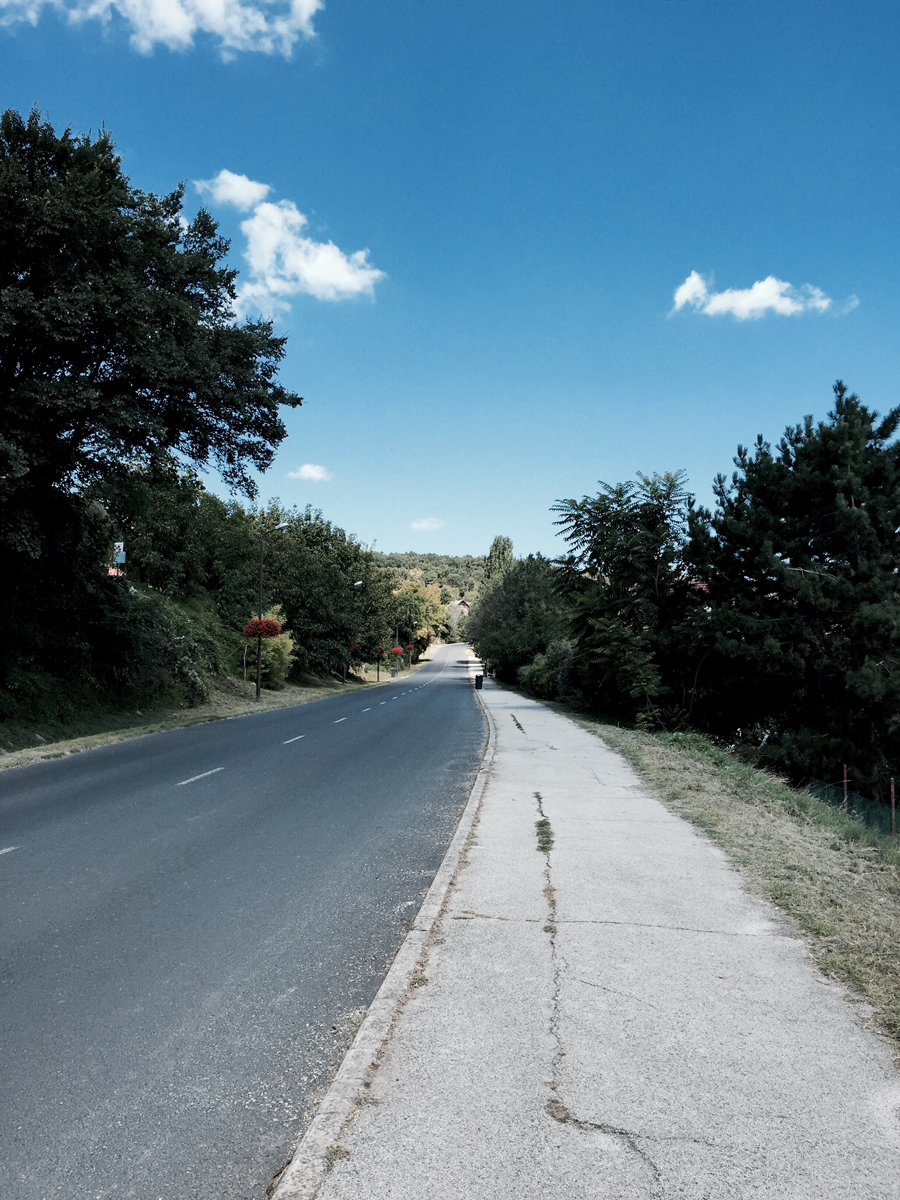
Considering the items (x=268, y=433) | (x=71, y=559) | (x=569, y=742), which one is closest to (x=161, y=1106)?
(x=569, y=742)

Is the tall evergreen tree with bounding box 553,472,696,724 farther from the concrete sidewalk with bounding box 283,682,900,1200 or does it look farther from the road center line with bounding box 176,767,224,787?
the concrete sidewalk with bounding box 283,682,900,1200

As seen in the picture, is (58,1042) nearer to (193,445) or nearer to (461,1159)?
(461,1159)

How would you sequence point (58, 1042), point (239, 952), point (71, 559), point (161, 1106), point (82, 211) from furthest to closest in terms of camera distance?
point (71, 559) → point (82, 211) → point (239, 952) → point (58, 1042) → point (161, 1106)

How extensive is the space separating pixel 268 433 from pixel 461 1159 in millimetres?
20504

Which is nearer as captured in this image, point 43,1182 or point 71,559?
point 43,1182

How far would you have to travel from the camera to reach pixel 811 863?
692cm

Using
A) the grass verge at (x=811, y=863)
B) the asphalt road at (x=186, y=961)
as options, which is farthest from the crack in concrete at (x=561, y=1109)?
the grass verge at (x=811, y=863)

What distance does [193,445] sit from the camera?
2167cm

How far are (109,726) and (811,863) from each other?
20942 millimetres

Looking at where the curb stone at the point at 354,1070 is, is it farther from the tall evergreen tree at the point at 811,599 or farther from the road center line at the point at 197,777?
the tall evergreen tree at the point at 811,599

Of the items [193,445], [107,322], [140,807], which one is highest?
[107,322]

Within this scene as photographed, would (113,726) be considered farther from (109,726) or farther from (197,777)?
(197,777)

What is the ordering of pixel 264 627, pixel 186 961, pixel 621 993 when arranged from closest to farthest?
pixel 621 993, pixel 186 961, pixel 264 627

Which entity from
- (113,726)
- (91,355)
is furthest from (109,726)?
(91,355)
